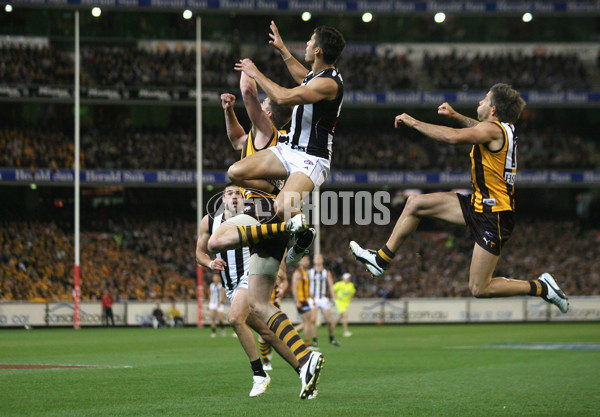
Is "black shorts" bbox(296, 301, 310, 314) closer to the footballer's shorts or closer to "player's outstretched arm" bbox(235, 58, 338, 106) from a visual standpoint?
the footballer's shorts

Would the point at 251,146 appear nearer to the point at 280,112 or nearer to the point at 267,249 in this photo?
the point at 280,112

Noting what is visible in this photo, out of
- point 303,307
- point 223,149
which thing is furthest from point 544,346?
point 223,149

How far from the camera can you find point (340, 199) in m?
47.3

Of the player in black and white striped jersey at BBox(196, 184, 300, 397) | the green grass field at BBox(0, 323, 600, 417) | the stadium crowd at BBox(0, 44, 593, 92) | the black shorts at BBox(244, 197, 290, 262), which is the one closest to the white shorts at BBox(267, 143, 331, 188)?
the black shorts at BBox(244, 197, 290, 262)

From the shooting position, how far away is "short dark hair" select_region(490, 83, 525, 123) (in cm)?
947

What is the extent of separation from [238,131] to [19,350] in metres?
12.2

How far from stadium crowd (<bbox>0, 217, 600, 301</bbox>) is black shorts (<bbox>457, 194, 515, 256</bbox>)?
95.5 ft

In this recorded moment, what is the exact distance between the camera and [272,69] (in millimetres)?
45219

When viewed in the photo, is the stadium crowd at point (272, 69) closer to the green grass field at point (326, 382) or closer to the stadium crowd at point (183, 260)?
the stadium crowd at point (183, 260)

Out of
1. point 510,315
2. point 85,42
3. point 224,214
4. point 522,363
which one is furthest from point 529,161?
point 224,214

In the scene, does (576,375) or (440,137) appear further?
(576,375)

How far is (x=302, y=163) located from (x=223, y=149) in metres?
34.6

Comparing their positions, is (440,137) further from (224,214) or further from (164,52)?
(164,52)

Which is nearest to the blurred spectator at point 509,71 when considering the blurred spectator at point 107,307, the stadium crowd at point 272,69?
the stadium crowd at point 272,69
